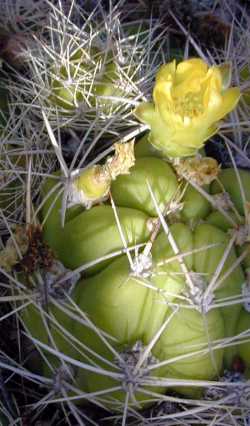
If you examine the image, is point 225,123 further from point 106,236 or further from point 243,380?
point 243,380

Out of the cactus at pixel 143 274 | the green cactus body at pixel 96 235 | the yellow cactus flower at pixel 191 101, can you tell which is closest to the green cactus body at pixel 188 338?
the cactus at pixel 143 274

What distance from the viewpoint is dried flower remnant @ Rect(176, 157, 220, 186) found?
1043mm

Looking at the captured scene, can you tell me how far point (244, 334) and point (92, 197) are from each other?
0.96 ft

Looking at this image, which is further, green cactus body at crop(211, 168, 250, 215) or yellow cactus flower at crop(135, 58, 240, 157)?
green cactus body at crop(211, 168, 250, 215)

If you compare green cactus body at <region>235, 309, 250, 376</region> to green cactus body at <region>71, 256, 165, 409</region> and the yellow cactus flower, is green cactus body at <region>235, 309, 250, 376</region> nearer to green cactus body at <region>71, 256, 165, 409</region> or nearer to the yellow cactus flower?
green cactus body at <region>71, 256, 165, 409</region>

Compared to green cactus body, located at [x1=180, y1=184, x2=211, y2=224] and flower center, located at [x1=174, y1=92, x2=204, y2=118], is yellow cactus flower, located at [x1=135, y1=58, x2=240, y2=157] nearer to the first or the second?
flower center, located at [x1=174, y1=92, x2=204, y2=118]

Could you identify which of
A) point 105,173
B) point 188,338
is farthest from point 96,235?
point 188,338

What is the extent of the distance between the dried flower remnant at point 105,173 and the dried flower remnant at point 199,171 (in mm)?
90

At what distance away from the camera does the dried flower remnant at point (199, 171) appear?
104 cm

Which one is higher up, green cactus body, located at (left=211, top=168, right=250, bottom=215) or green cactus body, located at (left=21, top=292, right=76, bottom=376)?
green cactus body, located at (left=211, top=168, right=250, bottom=215)

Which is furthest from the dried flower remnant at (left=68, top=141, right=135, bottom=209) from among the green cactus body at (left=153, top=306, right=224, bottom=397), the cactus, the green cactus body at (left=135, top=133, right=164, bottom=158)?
the green cactus body at (left=153, top=306, right=224, bottom=397)

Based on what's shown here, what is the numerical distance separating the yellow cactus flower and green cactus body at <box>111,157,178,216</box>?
81 millimetres

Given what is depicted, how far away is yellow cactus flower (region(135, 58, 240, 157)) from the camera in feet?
3.02

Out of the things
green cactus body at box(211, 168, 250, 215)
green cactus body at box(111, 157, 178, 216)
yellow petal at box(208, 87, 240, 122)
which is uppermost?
yellow petal at box(208, 87, 240, 122)
